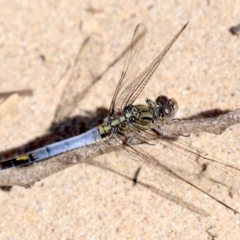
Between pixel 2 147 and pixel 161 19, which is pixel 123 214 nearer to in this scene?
pixel 2 147

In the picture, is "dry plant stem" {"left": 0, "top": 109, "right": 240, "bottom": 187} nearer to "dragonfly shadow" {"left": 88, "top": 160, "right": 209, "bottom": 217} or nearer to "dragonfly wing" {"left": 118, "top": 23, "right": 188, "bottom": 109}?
"dragonfly shadow" {"left": 88, "top": 160, "right": 209, "bottom": 217}

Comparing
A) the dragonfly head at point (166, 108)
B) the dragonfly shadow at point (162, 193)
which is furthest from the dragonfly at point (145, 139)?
the dragonfly shadow at point (162, 193)

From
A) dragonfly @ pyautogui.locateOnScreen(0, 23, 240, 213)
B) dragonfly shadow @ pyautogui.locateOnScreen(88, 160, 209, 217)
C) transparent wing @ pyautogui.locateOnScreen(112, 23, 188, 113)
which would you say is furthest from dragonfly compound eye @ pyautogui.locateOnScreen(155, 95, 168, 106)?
dragonfly shadow @ pyautogui.locateOnScreen(88, 160, 209, 217)

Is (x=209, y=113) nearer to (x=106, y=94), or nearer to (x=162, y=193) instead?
(x=162, y=193)

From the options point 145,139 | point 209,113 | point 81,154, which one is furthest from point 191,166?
point 81,154

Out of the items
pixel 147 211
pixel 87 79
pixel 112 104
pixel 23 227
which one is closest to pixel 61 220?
pixel 23 227

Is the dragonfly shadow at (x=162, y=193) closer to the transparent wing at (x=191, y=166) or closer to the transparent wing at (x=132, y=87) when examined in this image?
the transparent wing at (x=191, y=166)
